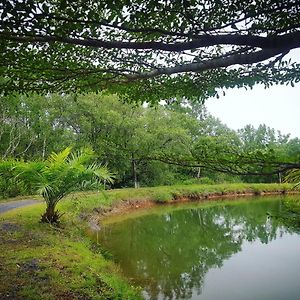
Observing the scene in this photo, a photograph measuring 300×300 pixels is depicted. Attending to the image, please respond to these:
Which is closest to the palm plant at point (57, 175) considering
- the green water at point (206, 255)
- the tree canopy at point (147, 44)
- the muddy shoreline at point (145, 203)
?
the green water at point (206, 255)

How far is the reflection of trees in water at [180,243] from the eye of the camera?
8102 mm

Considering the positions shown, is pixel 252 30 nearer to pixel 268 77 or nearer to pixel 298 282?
pixel 268 77

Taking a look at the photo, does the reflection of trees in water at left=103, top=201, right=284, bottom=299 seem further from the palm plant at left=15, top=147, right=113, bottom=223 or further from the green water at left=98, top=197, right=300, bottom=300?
the palm plant at left=15, top=147, right=113, bottom=223

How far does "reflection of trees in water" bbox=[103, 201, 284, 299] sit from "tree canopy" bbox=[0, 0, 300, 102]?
4661 millimetres

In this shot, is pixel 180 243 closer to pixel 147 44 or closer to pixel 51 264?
pixel 51 264

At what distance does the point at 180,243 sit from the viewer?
12297 mm

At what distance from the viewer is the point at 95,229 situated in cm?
1320

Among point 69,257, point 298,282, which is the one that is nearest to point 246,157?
point 69,257

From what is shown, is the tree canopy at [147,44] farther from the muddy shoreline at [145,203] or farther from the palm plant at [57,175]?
the muddy shoreline at [145,203]

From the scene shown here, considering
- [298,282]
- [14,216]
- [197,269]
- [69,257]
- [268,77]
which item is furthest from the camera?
[14,216]

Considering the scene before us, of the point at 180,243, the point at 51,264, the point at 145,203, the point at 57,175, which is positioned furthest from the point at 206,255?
the point at 145,203

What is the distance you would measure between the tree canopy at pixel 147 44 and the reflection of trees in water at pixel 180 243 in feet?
15.3

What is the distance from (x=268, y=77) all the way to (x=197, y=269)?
6.49 meters

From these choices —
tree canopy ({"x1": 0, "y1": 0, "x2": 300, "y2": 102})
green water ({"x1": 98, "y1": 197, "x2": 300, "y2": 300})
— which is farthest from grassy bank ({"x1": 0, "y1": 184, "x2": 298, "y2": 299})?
tree canopy ({"x1": 0, "y1": 0, "x2": 300, "y2": 102})
